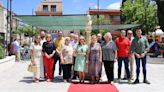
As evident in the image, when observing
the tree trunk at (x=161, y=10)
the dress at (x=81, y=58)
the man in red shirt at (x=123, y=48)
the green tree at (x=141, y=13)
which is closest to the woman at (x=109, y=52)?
the man in red shirt at (x=123, y=48)

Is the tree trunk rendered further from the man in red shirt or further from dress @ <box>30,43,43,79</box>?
dress @ <box>30,43,43,79</box>

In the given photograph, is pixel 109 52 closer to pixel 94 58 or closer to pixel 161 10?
pixel 94 58

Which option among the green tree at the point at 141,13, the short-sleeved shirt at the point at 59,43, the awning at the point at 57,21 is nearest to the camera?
the short-sleeved shirt at the point at 59,43

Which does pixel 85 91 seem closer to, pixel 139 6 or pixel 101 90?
pixel 101 90

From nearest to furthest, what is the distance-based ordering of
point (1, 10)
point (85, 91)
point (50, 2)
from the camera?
point (85, 91)
point (1, 10)
point (50, 2)

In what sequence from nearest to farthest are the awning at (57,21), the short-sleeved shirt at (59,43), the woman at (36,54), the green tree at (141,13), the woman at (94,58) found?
the woman at (94,58) < the woman at (36,54) < the short-sleeved shirt at (59,43) < the awning at (57,21) < the green tree at (141,13)

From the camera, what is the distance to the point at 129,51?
15547 mm

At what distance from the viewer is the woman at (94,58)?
1512cm

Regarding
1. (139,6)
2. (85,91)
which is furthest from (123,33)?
(139,6)

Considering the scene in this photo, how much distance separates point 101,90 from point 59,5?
333ft

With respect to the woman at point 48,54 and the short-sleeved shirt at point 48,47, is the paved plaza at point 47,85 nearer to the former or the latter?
the woman at point 48,54

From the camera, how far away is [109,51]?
1514 centimetres

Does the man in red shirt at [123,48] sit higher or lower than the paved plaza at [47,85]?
higher

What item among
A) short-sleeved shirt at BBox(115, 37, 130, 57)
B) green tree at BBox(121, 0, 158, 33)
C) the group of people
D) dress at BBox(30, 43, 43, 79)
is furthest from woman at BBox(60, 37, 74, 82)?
green tree at BBox(121, 0, 158, 33)
